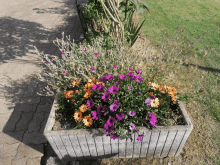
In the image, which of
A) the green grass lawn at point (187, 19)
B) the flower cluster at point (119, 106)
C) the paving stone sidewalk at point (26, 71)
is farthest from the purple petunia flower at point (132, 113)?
the green grass lawn at point (187, 19)

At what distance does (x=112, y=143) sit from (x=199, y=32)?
4.23 meters

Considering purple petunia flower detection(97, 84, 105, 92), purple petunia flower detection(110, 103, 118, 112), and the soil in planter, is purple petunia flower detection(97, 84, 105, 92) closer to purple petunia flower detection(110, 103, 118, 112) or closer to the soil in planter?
purple petunia flower detection(110, 103, 118, 112)

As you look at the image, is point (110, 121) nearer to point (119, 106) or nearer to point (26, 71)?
point (119, 106)

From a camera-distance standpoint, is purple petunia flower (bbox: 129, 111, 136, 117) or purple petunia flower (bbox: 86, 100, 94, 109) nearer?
purple petunia flower (bbox: 129, 111, 136, 117)

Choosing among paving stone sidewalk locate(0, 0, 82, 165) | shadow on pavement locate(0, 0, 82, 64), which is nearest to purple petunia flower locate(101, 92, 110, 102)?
paving stone sidewalk locate(0, 0, 82, 165)

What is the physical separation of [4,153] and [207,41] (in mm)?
5123

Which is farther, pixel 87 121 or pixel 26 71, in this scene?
pixel 26 71

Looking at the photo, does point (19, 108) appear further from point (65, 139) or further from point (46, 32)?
point (46, 32)

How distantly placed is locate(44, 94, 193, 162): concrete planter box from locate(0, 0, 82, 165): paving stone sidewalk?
2.31 feet

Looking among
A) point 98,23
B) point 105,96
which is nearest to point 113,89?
point 105,96

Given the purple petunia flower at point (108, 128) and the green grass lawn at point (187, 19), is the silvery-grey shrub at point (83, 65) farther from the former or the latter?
the green grass lawn at point (187, 19)

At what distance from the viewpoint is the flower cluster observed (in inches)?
70.5

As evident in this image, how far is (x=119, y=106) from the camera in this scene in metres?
1.86

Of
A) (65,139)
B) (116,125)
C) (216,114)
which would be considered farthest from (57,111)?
(216,114)
